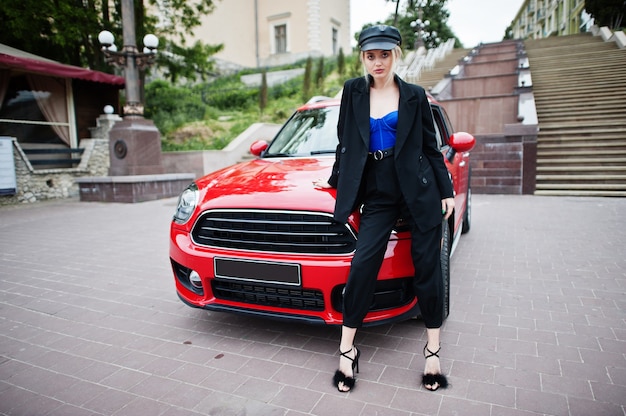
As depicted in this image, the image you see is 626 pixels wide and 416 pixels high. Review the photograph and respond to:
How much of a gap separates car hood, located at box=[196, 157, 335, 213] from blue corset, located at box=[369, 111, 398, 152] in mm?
445

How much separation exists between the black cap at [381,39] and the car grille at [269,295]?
4.81 feet

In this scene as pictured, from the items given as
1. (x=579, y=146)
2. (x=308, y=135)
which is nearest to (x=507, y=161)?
(x=579, y=146)

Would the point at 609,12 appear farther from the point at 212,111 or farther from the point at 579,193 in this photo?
the point at 212,111

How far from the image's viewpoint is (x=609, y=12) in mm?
26156

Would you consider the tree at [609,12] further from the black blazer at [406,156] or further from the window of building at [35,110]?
the black blazer at [406,156]

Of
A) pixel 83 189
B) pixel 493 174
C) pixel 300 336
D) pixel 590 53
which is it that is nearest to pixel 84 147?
pixel 83 189

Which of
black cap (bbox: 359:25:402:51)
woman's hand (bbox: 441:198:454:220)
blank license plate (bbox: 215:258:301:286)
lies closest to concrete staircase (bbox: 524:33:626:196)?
woman's hand (bbox: 441:198:454:220)

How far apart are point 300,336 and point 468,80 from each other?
1726 cm

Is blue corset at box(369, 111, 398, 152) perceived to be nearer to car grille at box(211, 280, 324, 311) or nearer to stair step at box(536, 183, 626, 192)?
car grille at box(211, 280, 324, 311)

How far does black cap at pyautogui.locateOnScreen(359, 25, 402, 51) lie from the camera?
2352mm

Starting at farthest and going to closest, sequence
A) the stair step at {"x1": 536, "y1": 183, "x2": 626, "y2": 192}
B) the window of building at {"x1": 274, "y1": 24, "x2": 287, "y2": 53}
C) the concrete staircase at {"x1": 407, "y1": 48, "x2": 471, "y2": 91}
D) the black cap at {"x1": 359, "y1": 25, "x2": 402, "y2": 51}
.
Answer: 1. the window of building at {"x1": 274, "y1": 24, "x2": 287, "y2": 53}
2. the concrete staircase at {"x1": 407, "y1": 48, "x2": 471, "y2": 91}
3. the stair step at {"x1": 536, "y1": 183, "x2": 626, "y2": 192}
4. the black cap at {"x1": 359, "y1": 25, "x2": 402, "y2": 51}

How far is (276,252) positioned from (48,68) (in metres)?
11.7

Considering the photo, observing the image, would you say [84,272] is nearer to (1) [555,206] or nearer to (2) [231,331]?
(2) [231,331]

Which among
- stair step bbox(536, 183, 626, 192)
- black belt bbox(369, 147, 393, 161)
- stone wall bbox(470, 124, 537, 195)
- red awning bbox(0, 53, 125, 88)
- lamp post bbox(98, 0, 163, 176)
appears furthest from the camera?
lamp post bbox(98, 0, 163, 176)
